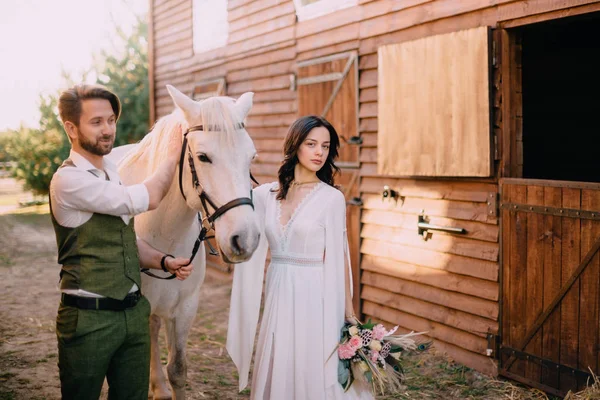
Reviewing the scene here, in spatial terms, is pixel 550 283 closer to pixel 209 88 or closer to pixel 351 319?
pixel 351 319

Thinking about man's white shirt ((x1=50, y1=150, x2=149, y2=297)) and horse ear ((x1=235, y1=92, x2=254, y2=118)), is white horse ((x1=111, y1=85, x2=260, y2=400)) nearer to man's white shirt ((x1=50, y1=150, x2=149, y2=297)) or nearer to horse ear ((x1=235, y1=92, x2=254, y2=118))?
horse ear ((x1=235, y1=92, x2=254, y2=118))

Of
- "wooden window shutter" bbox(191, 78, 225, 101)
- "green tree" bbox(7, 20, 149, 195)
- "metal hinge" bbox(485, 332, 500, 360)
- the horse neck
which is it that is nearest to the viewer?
the horse neck

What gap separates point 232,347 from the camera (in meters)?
2.72

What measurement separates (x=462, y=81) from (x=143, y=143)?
7.80ft

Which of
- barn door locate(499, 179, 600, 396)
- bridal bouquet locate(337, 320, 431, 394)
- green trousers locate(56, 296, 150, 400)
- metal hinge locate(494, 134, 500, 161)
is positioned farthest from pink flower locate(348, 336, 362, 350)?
metal hinge locate(494, 134, 500, 161)

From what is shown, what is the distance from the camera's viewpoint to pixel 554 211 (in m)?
3.57

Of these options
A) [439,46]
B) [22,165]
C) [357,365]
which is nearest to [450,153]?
[439,46]

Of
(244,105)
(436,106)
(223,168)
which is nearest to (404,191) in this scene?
(436,106)

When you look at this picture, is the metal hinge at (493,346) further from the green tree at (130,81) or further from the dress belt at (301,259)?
the green tree at (130,81)

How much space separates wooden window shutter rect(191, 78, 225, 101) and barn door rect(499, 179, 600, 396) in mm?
4752

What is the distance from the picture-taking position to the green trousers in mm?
2023

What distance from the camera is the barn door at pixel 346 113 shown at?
210 inches

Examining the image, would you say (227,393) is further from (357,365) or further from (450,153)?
(450,153)

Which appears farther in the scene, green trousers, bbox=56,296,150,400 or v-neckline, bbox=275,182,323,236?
v-neckline, bbox=275,182,323,236
